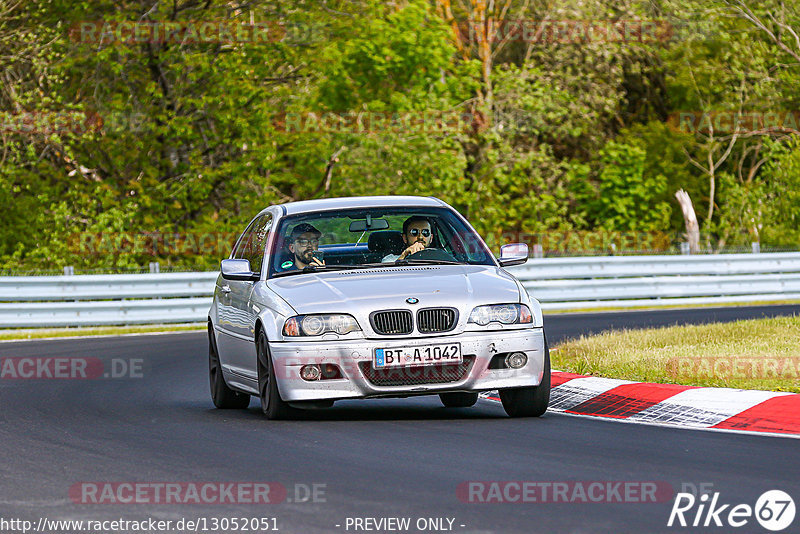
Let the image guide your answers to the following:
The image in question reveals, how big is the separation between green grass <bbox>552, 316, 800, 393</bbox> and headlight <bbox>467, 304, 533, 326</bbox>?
1998 millimetres

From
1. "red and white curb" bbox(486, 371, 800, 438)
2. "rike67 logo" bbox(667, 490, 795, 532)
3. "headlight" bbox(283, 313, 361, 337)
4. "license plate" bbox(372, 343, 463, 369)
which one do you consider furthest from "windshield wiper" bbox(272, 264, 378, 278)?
"rike67 logo" bbox(667, 490, 795, 532)

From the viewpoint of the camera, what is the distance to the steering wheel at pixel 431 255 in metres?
10.9

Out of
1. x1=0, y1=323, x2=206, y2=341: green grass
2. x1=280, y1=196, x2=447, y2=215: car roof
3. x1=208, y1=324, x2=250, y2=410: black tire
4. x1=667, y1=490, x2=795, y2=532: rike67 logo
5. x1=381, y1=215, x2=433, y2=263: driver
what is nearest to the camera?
x1=667, y1=490, x2=795, y2=532: rike67 logo

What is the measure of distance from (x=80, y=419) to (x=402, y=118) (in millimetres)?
24533

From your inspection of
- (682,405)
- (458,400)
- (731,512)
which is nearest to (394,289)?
(458,400)

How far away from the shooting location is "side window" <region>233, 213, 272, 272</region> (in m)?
11.5

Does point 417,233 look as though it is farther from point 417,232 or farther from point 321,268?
point 321,268

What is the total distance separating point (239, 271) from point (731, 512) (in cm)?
555

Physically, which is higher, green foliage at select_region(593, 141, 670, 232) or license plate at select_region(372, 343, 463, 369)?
license plate at select_region(372, 343, 463, 369)

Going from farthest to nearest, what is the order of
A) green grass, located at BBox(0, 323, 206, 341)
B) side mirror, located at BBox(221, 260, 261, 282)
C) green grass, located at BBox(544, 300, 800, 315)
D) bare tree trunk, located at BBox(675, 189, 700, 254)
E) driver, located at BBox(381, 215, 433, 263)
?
bare tree trunk, located at BBox(675, 189, 700, 254) < green grass, located at BBox(544, 300, 800, 315) < green grass, located at BBox(0, 323, 206, 341) < driver, located at BBox(381, 215, 433, 263) < side mirror, located at BBox(221, 260, 261, 282)

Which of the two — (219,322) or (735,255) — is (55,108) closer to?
(735,255)

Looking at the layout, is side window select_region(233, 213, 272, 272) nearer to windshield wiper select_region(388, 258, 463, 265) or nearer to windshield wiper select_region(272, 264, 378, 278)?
windshield wiper select_region(272, 264, 378, 278)

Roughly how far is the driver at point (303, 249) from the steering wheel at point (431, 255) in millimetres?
690

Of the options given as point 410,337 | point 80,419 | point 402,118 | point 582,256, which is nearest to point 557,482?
point 410,337
